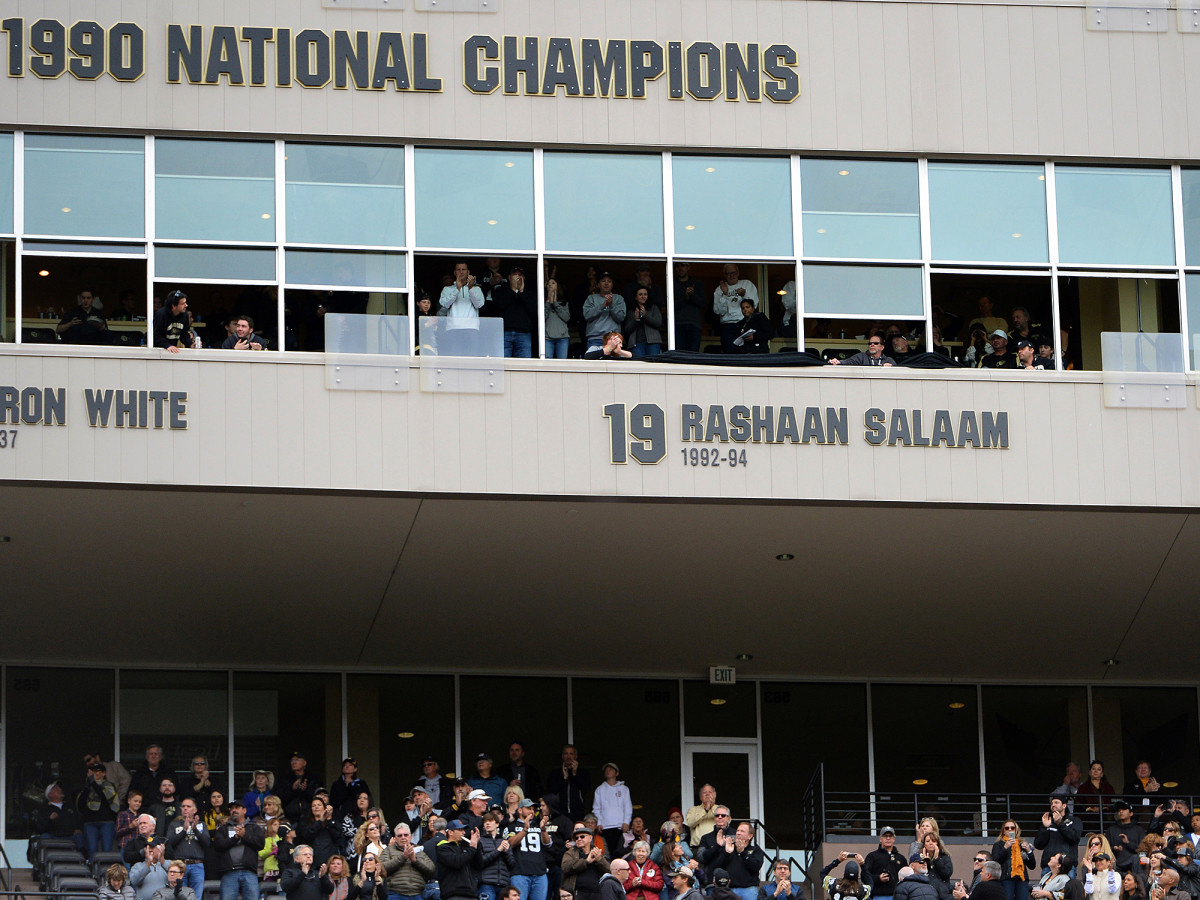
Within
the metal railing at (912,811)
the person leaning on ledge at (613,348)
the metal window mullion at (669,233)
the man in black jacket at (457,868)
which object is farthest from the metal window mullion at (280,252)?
the metal railing at (912,811)

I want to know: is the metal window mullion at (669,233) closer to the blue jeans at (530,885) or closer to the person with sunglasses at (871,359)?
the person with sunglasses at (871,359)

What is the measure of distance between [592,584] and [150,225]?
20.1 ft

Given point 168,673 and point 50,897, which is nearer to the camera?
point 50,897

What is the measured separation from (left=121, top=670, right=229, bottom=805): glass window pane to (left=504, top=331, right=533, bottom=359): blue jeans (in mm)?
7336

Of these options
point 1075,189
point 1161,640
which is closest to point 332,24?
point 1075,189

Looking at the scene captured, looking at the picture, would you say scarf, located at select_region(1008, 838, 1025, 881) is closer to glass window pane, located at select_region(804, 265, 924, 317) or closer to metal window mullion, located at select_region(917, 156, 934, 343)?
metal window mullion, located at select_region(917, 156, 934, 343)

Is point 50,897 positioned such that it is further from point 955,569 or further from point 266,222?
point 955,569

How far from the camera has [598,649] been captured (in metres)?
24.1

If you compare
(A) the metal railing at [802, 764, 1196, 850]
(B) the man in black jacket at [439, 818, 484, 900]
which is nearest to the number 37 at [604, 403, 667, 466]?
(B) the man in black jacket at [439, 818, 484, 900]

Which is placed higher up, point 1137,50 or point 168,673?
point 1137,50

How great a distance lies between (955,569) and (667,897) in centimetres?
523

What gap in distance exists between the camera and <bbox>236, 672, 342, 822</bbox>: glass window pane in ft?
79.0

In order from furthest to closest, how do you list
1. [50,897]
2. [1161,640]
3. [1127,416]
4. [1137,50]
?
[1161,640], [1137,50], [1127,416], [50,897]

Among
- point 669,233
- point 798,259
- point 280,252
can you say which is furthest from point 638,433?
point 280,252
